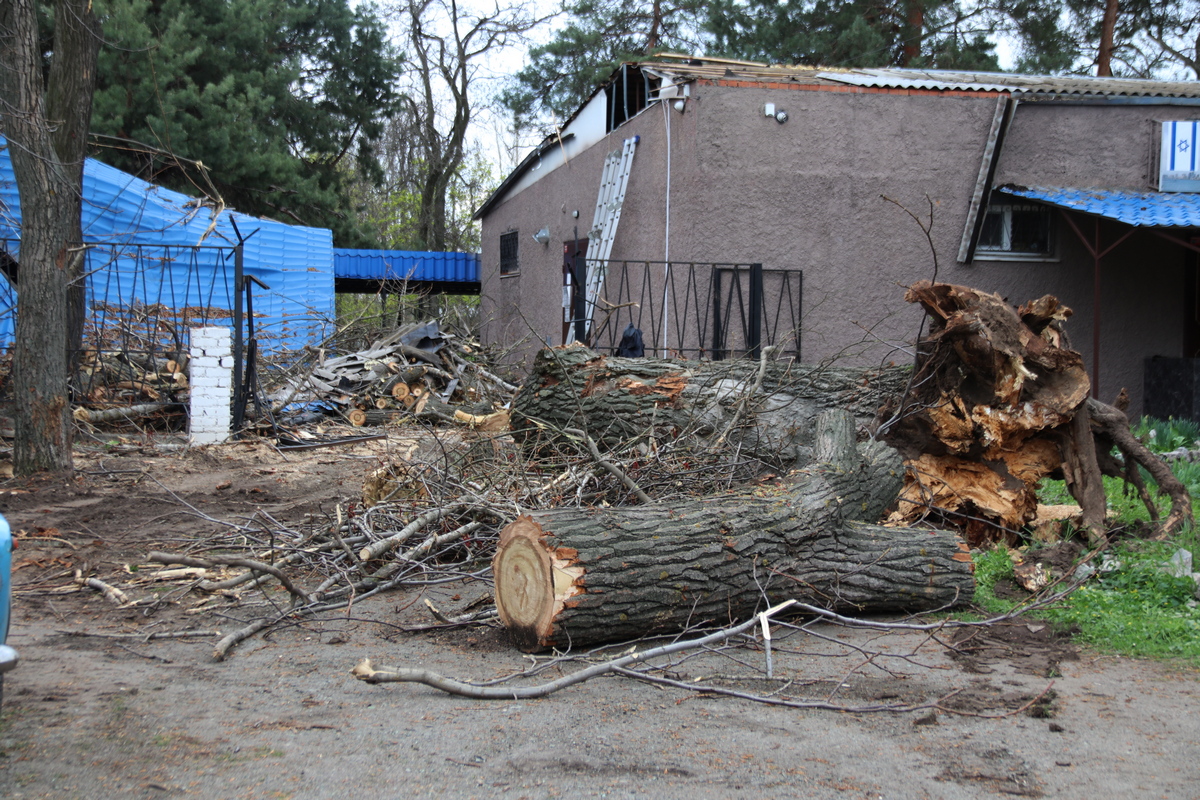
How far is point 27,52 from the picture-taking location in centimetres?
729

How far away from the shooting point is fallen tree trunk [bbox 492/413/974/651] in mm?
3598

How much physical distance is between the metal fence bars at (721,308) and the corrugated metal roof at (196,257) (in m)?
5.37

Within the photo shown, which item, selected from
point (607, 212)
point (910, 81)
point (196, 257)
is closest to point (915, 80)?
point (910, 81)

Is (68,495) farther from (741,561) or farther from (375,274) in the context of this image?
(375,274)

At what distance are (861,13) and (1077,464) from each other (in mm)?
15262

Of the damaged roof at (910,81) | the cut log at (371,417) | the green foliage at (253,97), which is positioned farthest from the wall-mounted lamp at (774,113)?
the green foliage at (253,97)

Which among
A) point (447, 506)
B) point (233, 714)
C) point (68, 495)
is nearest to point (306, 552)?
point (447, 506)

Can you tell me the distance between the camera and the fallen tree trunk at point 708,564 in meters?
3.60

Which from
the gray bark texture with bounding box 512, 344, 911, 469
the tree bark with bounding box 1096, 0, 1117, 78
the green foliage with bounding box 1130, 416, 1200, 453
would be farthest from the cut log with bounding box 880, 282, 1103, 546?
the tree bark with bounding box 1096, 0, 1117, 78

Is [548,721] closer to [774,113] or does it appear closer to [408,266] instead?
[774,113]

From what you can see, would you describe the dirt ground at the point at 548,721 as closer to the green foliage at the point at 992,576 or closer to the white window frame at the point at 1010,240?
the green foliage at the point at 992,576

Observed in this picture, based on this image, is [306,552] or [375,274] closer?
[306,552]

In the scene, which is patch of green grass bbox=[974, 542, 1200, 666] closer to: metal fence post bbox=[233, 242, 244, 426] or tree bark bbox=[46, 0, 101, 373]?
metal fence post bbox=[233, 242, 244, 426]

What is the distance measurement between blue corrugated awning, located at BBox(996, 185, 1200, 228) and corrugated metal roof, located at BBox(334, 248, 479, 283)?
14.4 m
